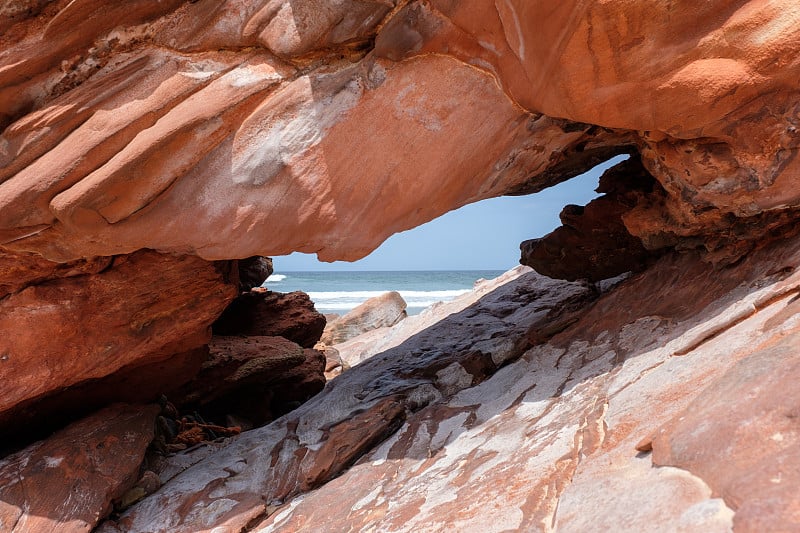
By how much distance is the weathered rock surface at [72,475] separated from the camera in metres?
3.93

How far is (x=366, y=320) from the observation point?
502 inches

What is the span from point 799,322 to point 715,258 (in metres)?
1.77

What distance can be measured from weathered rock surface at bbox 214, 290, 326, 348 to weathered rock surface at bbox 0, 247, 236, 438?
2684mm

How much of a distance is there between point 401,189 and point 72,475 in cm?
347

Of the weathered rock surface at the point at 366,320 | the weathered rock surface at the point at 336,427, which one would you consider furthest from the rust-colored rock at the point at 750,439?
the weathered rock surface at the point at 366,320

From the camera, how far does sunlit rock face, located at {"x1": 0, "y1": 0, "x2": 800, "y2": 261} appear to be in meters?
3.20

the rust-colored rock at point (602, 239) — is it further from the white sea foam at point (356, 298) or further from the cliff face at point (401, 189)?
the white sea foam at point (356, 298)

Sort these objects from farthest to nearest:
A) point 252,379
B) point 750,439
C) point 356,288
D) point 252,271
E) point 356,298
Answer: point 356,288 < point 356,298 < point 252,271 < point 252,379 < point 750,439

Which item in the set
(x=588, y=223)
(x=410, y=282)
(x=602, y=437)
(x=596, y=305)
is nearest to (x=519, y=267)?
(x=588, y=223)

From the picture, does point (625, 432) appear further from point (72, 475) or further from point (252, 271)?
point (252, 271)

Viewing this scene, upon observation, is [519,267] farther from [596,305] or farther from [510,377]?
[510,377]

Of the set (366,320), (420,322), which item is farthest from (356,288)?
(420,322)

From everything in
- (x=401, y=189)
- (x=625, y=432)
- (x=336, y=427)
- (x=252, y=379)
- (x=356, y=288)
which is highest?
(x=401, y=189)

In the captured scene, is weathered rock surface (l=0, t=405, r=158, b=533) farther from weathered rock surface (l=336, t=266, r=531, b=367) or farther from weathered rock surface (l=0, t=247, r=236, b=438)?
weathered rock surface (l=336, t=266, r=531, b=367)
